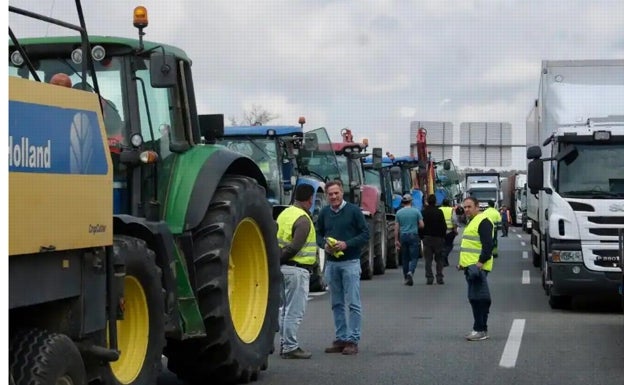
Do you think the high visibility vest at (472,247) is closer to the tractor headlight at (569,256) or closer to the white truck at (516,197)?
the tractor headlight at (569,256)

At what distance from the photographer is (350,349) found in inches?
486

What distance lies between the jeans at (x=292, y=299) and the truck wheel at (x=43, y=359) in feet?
18.1

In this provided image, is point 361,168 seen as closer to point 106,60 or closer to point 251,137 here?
point 251,137

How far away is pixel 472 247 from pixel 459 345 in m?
1.40

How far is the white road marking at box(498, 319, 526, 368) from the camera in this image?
1166 centimetres

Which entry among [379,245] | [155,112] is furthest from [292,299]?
[379,245]

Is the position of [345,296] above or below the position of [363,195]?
below

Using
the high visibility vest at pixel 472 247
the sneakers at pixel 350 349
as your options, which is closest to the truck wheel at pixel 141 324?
the sneakers at pixel 350 349

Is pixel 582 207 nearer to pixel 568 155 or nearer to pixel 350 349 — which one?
pixel 568 155

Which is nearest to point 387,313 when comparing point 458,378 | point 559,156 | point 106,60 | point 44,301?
point 559,156

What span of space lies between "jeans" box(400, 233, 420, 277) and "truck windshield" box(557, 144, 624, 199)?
6.39m

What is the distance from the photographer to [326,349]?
12547 millimetres

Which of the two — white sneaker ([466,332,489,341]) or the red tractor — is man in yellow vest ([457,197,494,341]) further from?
the red tractor

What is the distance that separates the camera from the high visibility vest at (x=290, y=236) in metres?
12.1
